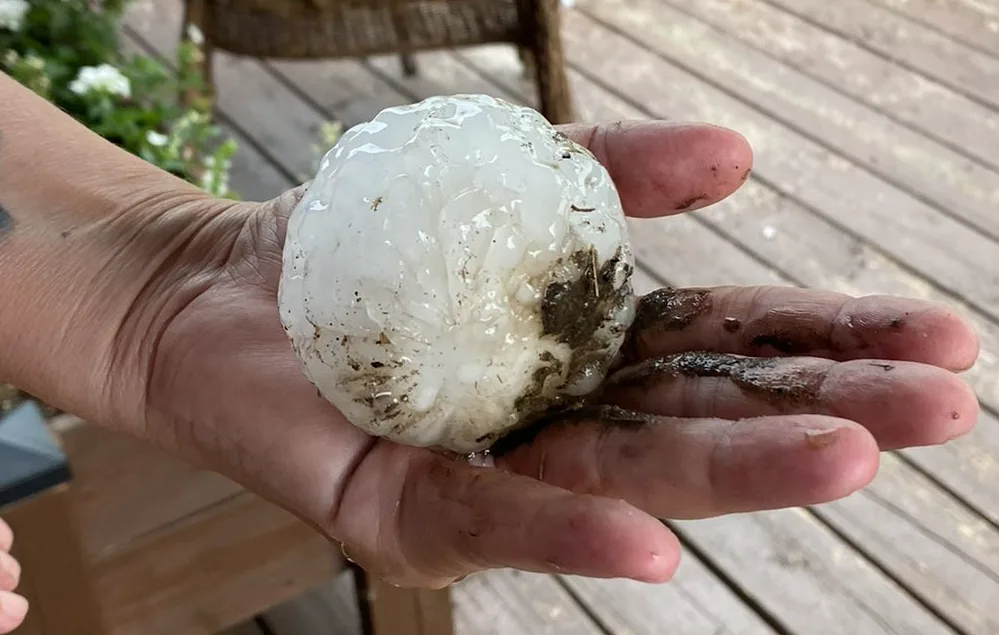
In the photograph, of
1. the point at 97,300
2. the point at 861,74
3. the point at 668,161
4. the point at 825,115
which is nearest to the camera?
the point at 668,161

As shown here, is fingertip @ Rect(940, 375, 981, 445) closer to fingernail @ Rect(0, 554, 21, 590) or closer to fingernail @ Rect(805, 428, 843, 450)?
fingernail @ Rect(805, 428, 843, 450)

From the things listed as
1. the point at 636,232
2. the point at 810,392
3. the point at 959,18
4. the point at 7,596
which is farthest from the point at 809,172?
the point at 7,596

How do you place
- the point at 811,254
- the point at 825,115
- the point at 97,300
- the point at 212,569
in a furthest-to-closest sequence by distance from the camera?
the point at 825,115 < the point at 811,254 < the point at 212,569 < the point at 97,300

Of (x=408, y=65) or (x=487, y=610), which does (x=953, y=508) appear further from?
(x=408, y=65)

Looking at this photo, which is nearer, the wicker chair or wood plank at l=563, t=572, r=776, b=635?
wood plank at l=563, t=572, r=776, b=635

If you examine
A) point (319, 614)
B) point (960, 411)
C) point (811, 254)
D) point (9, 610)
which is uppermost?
point (960, 411)

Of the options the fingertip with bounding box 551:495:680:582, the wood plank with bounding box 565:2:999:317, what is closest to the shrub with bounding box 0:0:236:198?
the fingertip with bounding box 551:495:680:582

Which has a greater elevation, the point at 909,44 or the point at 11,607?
the point at 11,607
